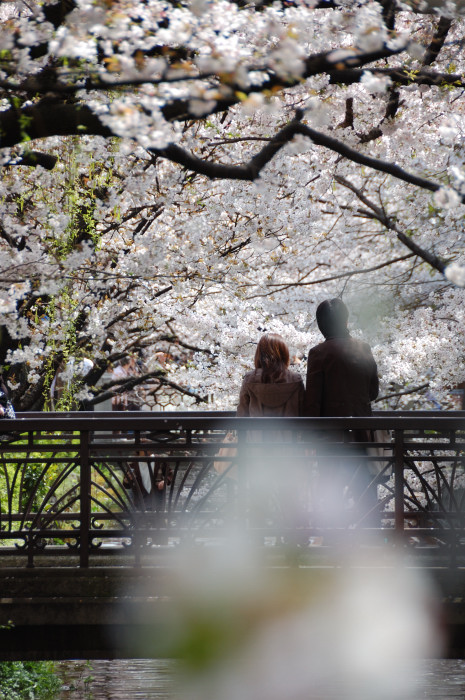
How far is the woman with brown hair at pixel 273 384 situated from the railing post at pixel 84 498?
126 cm

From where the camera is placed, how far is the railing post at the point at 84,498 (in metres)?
5.45

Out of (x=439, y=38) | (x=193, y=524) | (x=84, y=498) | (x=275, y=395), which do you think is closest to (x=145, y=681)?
(x=193, y=524)

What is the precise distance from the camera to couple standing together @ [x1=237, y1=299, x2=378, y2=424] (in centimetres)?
579

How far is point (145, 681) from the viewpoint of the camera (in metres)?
7.65

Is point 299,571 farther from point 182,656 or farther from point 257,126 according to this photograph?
point 257,126

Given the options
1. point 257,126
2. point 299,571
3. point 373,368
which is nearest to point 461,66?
point 257,126

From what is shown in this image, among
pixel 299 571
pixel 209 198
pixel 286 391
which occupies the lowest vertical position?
pixel 299 571

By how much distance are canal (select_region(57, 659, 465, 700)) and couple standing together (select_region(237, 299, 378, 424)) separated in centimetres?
306

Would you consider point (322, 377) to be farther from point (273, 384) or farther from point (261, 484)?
point (261, 484)

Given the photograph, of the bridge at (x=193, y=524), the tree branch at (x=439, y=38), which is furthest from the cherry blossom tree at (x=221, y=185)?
the bridge at (x=193, y=524)

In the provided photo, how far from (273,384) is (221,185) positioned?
201 inches

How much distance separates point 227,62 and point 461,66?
4.76 metres

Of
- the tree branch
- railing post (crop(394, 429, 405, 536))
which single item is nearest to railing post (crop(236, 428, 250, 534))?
railing post (crop(394, 429, 405, 536))

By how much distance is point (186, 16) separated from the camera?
414cm
